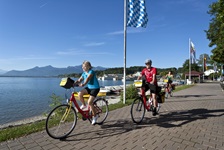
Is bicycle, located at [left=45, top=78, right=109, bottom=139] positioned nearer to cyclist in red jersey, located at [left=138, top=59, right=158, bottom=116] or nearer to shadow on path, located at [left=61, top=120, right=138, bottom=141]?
shadow on path, located at [left=61, top=120, right=138, bottom=141]

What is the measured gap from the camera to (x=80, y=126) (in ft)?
18.2

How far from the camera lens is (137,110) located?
6.06 m

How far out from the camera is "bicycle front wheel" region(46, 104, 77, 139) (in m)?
4.67

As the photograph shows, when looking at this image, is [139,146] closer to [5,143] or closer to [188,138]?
[188,138]

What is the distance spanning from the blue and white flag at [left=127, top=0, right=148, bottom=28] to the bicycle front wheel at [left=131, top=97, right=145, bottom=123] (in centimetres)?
529

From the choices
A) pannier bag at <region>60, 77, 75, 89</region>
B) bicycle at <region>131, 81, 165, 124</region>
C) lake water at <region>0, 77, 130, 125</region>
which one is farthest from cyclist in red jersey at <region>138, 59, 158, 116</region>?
lake water at <region>0, 77, 130, 125</region>

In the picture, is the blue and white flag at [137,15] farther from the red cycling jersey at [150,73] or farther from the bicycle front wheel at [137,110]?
the bicycle front wheel at [137,110]

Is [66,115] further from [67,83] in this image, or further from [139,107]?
[139,107]

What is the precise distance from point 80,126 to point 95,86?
135cm

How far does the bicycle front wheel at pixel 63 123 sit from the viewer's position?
4674mm

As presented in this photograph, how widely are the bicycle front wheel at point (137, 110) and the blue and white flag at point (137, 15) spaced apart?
5287mm

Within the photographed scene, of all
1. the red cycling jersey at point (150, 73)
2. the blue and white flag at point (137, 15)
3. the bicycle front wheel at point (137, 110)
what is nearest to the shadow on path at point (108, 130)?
the bicycle front wheel at point (137, 110)

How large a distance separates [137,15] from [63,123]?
7192 millimetres

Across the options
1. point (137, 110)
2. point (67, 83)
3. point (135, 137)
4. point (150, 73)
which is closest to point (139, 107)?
point (137, 110)
